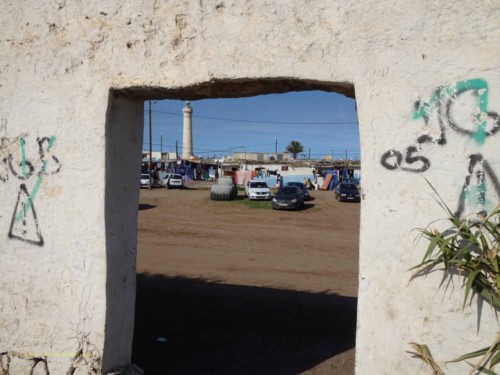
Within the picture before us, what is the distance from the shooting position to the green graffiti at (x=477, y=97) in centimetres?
222

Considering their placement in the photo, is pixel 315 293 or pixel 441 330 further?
pixel 315 293

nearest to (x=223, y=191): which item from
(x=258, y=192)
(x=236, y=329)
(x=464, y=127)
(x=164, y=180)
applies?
(x=258, y=192)

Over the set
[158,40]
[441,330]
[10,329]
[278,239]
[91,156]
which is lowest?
[278,239]

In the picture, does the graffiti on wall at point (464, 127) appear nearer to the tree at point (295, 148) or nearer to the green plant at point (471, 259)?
the green plant at point (471, 259)

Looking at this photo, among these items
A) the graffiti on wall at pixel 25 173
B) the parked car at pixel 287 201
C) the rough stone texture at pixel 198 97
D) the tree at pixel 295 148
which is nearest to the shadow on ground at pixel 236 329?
the rough stone texture at pixel 198 97

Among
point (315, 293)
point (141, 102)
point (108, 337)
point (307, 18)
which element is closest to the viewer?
point (307, 18)

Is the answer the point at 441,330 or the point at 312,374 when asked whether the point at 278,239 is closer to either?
the point at 312,374

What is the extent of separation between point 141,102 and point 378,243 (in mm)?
2103

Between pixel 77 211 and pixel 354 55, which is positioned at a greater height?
pixel 354 55

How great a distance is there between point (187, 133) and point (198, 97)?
5919 cm

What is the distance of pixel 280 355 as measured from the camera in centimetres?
427

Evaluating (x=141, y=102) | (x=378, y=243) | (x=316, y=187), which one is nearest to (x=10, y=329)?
(x=141, y=102)

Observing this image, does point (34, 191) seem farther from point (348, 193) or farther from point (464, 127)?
point (348, 193)

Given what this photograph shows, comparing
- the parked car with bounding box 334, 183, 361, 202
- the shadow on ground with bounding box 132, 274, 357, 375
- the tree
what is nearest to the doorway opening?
the shadow on ground with bounding box 132, 274, 357, 375
